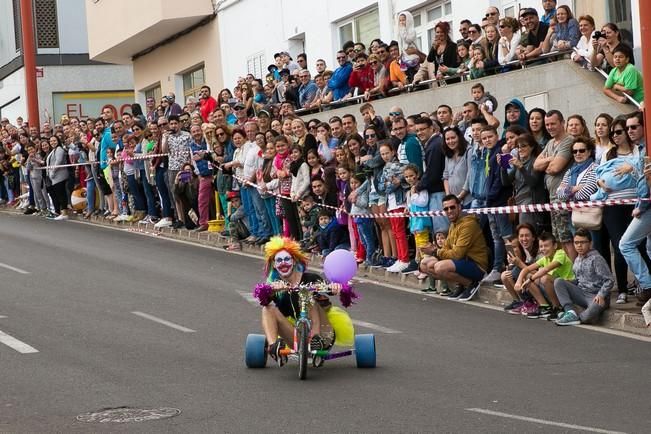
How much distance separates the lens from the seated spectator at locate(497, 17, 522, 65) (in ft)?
65.6

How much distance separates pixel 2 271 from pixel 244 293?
4894mm

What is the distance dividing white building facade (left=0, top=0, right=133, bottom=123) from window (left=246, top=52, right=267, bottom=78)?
20091mm

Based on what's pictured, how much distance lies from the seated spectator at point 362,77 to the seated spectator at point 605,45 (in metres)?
6.21

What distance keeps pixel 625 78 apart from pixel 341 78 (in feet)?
27.6

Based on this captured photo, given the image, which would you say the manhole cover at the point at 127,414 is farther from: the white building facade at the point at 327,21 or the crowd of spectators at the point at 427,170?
the white building facade at the point at 327,21

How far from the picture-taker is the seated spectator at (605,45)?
17.5 metres

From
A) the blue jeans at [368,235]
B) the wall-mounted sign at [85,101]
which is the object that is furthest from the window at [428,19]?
the wall-mounted sign at [85,101]

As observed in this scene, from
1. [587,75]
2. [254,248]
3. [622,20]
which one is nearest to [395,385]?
[587,75]

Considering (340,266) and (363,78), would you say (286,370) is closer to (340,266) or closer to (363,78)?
(340,266)

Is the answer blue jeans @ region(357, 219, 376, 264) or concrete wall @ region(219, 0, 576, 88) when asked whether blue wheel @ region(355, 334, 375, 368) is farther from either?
concrete wall @ region(219, 0, 576, 88)

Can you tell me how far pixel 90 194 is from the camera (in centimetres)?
3152

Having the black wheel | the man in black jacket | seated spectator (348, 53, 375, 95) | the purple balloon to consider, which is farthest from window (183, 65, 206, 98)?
the black wheel

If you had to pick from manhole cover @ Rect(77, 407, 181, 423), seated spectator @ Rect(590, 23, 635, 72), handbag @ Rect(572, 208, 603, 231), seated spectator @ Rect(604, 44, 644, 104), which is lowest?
manhole cover @ Rect(77, 407, 181, 423)

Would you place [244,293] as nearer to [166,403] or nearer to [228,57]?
[166,403]
